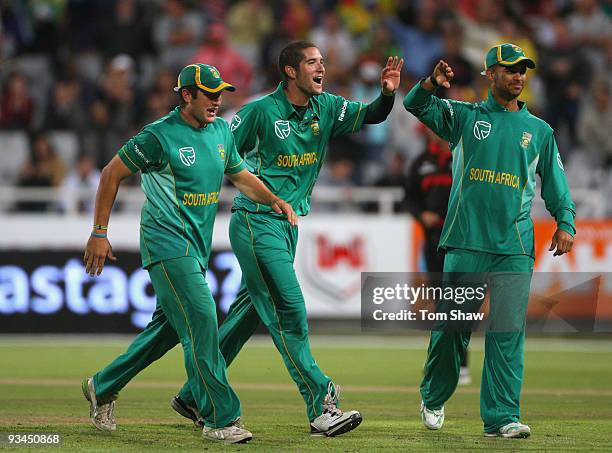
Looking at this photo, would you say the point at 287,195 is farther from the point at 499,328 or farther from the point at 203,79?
the point at 499,328

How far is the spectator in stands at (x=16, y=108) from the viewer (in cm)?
1984

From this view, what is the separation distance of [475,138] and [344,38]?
466 inches

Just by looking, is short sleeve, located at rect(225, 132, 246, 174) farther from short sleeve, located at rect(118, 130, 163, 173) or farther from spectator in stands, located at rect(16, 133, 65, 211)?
spectator in stands, located at rect(16, 133, 65, 211)

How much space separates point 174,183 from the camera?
842 cm

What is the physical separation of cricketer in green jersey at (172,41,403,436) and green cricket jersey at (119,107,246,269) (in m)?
0.45

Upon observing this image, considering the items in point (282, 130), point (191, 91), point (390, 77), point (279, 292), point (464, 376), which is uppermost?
point (390, 77)

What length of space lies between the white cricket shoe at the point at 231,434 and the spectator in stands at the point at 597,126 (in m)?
12.3

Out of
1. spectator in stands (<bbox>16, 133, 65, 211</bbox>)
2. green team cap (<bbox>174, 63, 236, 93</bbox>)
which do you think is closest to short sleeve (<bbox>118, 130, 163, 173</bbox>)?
green team cap (<bbox>174, 63, 236, 93</bbox>)

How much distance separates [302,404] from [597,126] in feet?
34.1

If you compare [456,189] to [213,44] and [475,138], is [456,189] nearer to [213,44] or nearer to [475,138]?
[475,138]

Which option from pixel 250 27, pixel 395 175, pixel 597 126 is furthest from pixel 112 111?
pixel 597 126

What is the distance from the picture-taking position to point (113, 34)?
21016mm

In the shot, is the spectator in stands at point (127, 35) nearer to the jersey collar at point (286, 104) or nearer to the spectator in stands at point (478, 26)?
the spectator in stands at point (478, 26)

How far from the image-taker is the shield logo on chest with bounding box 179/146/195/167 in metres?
8.41
